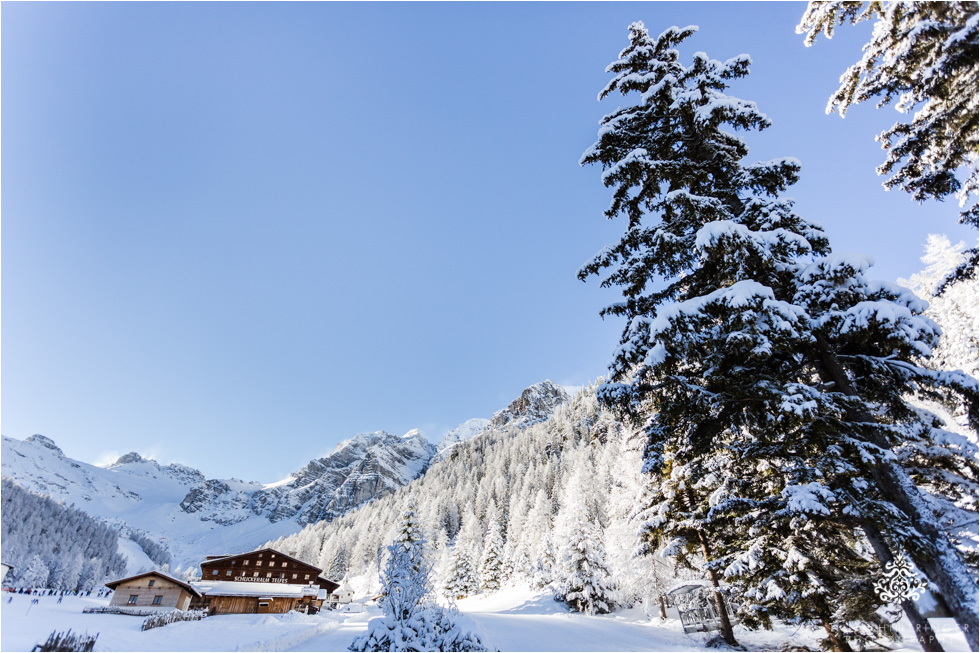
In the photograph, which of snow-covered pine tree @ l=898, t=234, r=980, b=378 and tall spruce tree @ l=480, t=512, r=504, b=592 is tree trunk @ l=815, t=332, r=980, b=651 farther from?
tall spruce tree @ l=480, t=512, r=504, b=592

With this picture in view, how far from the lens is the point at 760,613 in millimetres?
11898

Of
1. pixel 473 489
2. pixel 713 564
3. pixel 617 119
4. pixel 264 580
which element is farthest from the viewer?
pixel 473 489

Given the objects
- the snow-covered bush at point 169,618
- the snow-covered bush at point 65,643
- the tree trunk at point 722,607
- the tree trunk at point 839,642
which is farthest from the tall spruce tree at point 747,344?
the snow-covered bush at point 169,618

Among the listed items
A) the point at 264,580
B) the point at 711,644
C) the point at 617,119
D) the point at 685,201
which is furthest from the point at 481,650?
the point at 264,580

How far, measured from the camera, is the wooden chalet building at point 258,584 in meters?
44.7

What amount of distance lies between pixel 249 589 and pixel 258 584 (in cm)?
183

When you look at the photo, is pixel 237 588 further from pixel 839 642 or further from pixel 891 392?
pixel 891 392

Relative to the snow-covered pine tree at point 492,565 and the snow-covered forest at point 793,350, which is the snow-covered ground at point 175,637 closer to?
the snow-covered forest at point 793,350

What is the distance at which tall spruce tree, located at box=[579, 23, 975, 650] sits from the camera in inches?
280

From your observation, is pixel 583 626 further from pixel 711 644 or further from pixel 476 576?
pixel 476 576

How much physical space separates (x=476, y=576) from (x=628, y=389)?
2289 inches

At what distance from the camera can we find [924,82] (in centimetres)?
761

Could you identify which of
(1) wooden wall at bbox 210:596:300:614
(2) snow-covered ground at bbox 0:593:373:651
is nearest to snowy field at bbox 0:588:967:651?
(2) snow-covered ground at bbox 0:593:373:651

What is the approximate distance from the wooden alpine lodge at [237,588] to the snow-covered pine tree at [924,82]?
195 feet
